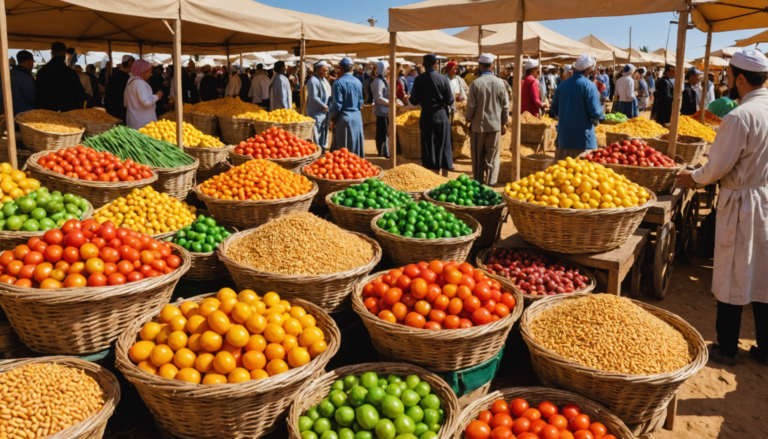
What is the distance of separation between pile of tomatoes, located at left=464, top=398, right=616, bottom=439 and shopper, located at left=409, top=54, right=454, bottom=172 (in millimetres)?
6725

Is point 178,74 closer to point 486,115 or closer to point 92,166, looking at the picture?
point 92,166

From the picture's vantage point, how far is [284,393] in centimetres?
260

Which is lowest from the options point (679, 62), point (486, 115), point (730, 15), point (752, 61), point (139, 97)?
point (486, 115)

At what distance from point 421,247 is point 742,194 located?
2.34m

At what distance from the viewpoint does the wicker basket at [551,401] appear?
2.59m

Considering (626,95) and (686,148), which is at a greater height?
(626,95)

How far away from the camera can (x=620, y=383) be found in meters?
2.67

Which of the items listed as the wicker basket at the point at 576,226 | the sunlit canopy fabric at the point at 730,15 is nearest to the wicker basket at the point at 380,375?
the wicker basket at the point at 576,226

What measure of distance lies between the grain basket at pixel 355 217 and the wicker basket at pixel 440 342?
1527mm

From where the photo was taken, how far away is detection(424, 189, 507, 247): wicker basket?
4.70m

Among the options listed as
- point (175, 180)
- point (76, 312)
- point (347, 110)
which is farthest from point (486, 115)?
point (76, 312)

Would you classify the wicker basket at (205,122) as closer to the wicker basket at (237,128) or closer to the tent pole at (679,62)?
the wicker basket at (237,128)

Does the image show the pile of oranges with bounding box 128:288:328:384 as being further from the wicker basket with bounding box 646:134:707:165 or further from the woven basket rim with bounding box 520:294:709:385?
the wicker basket with bounding box 646:134:707:165

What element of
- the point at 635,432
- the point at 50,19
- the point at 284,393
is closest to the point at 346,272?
the point at 284,393
